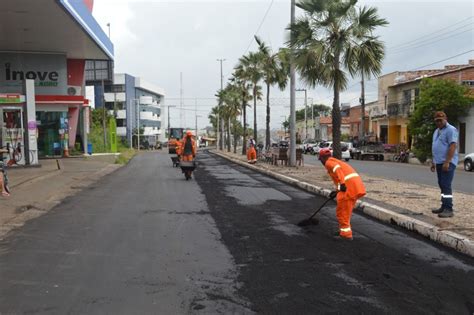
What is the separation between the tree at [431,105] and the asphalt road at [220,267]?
25624 mm

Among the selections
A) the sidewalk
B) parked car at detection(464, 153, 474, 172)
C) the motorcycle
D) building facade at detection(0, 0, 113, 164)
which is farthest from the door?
the sidewalk

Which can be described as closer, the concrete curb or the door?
the concrete curb

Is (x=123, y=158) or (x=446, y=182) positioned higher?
(x=446, y=182)

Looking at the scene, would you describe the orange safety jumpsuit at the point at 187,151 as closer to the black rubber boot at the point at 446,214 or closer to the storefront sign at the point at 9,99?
the storefront sign at the point at 9,99

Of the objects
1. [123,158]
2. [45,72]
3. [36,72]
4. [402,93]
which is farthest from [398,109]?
[36,72]

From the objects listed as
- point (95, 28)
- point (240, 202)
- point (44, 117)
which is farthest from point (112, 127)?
point (240, 202)

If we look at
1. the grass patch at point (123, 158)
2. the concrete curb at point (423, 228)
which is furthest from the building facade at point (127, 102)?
the concrete curb at point (423, 228)

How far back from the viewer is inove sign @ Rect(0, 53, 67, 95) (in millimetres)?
32906

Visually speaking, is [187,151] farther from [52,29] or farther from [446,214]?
[446,214]

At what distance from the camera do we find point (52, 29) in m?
24.9

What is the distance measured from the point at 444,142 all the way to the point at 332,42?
33.2 feet

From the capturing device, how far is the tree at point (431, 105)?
33656mm

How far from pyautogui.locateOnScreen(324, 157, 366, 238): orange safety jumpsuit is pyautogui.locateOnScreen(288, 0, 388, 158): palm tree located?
34.6ft

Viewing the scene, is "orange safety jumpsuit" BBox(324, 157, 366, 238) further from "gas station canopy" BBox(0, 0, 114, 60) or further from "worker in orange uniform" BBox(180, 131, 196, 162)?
"gas station canopy" BBox(0, 0, 114, 60)
